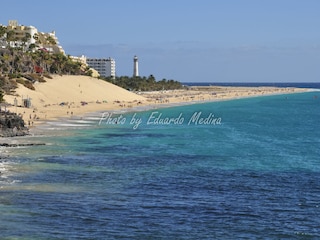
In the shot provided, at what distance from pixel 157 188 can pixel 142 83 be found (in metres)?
142

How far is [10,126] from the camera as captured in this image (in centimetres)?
5494

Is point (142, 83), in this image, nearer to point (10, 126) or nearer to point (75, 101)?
point (75, 101)

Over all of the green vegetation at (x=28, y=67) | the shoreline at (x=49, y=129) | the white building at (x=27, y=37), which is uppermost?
the white building at (x=27, y=37)

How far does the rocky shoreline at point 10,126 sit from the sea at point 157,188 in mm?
1472

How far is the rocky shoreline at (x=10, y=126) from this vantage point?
177 ft

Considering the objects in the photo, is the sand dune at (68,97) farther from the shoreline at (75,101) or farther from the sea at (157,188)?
the sea at (157,188)

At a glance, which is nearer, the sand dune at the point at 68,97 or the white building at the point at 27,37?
the sand dune at the point at 68,97

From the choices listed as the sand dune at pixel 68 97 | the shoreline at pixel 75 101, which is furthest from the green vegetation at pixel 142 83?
the sand dune at pixel 68 97

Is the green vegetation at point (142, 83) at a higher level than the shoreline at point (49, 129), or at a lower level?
higher

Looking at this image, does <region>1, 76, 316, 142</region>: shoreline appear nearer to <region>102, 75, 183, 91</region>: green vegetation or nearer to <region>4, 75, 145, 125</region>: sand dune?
<region>4, 75, 145, 125</region>: sand dune

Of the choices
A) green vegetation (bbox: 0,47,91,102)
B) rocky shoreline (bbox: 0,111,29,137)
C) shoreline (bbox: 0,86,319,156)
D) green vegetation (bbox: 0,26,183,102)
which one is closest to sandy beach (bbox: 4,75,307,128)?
shoreline (bbox: 0,86,319,156)

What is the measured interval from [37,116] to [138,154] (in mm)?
35306

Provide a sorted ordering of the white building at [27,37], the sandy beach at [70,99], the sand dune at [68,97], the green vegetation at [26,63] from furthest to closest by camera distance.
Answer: the white building at [27,37] → the green vegetation at [26,63] → the sand dune at [68,97] → the sandy beach at [70,99]

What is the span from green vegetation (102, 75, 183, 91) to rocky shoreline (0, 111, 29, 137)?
3841 inches
